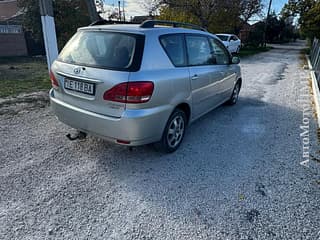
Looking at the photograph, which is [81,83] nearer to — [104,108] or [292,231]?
[104,108]

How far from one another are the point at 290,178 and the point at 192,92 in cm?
168

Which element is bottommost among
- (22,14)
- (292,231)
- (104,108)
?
(292,231)

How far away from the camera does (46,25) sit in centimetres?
580

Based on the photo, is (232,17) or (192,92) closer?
(192,92)

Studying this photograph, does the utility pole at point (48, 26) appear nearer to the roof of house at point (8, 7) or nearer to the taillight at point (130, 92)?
the taillight at point (130, 92)

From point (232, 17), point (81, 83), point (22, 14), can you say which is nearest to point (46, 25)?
point (81, 83)

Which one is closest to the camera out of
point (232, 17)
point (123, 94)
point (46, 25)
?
point (123, 94)

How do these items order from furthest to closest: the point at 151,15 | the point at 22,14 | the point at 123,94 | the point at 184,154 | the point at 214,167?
the point at 151,15 → the point at 22,14 → the point at 184,154 → the point at 214,167 → the point at 123,94

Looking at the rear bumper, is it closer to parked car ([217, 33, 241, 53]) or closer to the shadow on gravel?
the shadow on gravel

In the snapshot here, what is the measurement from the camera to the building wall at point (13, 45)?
48.2 feet

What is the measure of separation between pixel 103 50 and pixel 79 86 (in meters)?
0.52

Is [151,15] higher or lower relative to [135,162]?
higher
